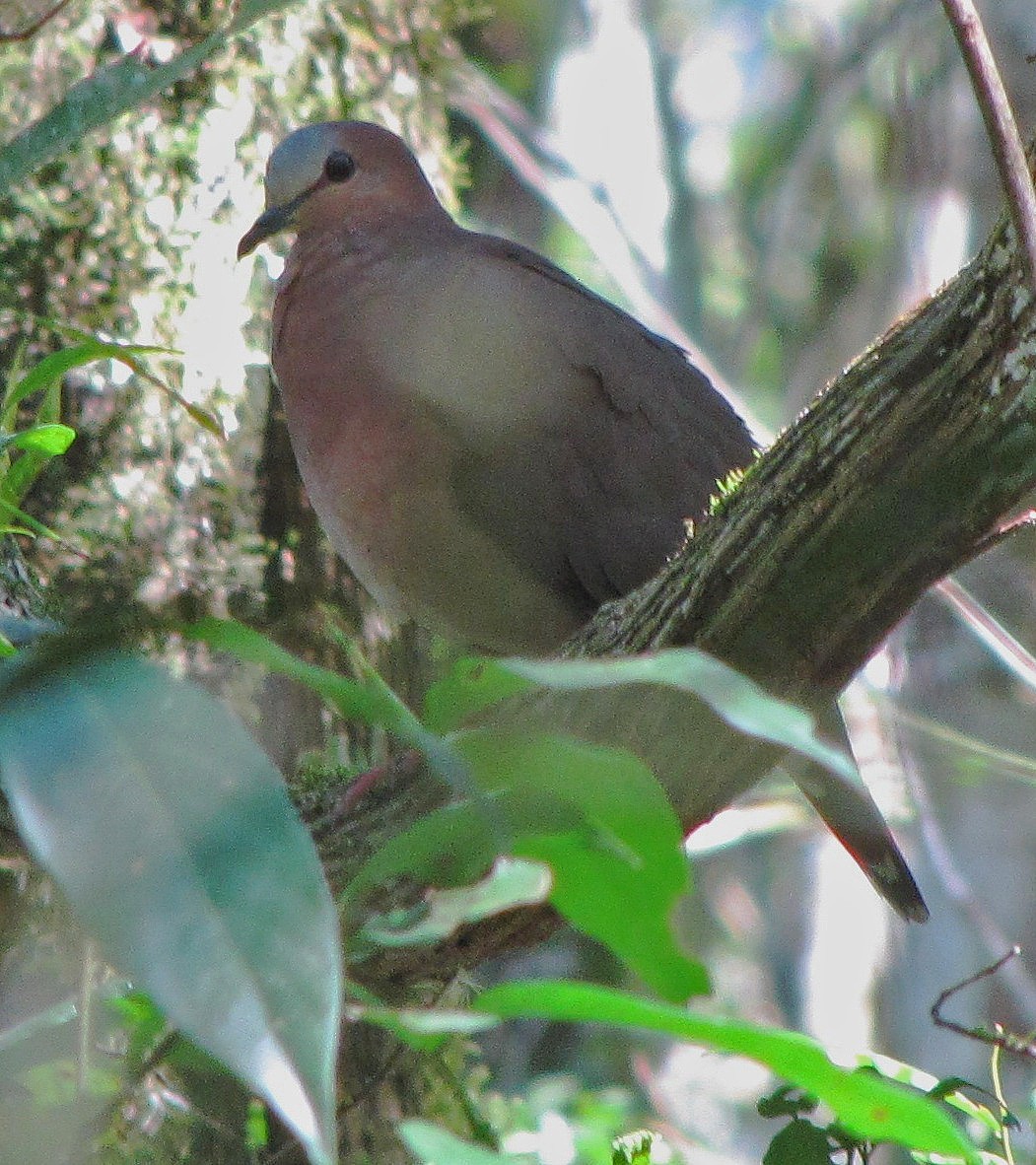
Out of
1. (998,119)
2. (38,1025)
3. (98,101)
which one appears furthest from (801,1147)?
(98,101)

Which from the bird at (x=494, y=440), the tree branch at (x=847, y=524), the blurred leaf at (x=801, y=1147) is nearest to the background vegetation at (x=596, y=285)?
the blurred leaf at (x=801, y=1147)

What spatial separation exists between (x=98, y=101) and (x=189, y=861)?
1.02m

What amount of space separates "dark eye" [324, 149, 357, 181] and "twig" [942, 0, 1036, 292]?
6.03 ft

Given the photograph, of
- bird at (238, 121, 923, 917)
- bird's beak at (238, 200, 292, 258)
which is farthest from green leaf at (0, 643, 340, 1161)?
bird's beak at (238, 200, 292, 258)

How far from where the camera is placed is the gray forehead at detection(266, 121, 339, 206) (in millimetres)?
2934

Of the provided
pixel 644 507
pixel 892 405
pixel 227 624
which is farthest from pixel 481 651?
pixel 227 624

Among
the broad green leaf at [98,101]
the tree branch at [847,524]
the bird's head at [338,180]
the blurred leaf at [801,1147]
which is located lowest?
the blurred leaf at [801,1147]

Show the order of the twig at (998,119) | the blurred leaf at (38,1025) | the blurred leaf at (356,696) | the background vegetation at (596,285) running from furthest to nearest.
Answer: the background vegetation at (596,285) < the blurred leaf at (38,1025) < the twig at (998,119) < the blurred leaf at (356,696)

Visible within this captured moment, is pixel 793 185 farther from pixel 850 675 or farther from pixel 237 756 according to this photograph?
pixel 237 756

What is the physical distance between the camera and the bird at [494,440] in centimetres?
259

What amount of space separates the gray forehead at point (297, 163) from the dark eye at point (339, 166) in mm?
17

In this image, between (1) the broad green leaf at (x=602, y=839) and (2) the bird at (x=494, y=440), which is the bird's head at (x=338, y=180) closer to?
(2) the bird at (x=494, y=440)

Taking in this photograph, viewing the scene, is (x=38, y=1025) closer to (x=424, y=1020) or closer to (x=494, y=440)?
(x=424, y=1020)

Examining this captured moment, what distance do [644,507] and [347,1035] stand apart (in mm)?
939
